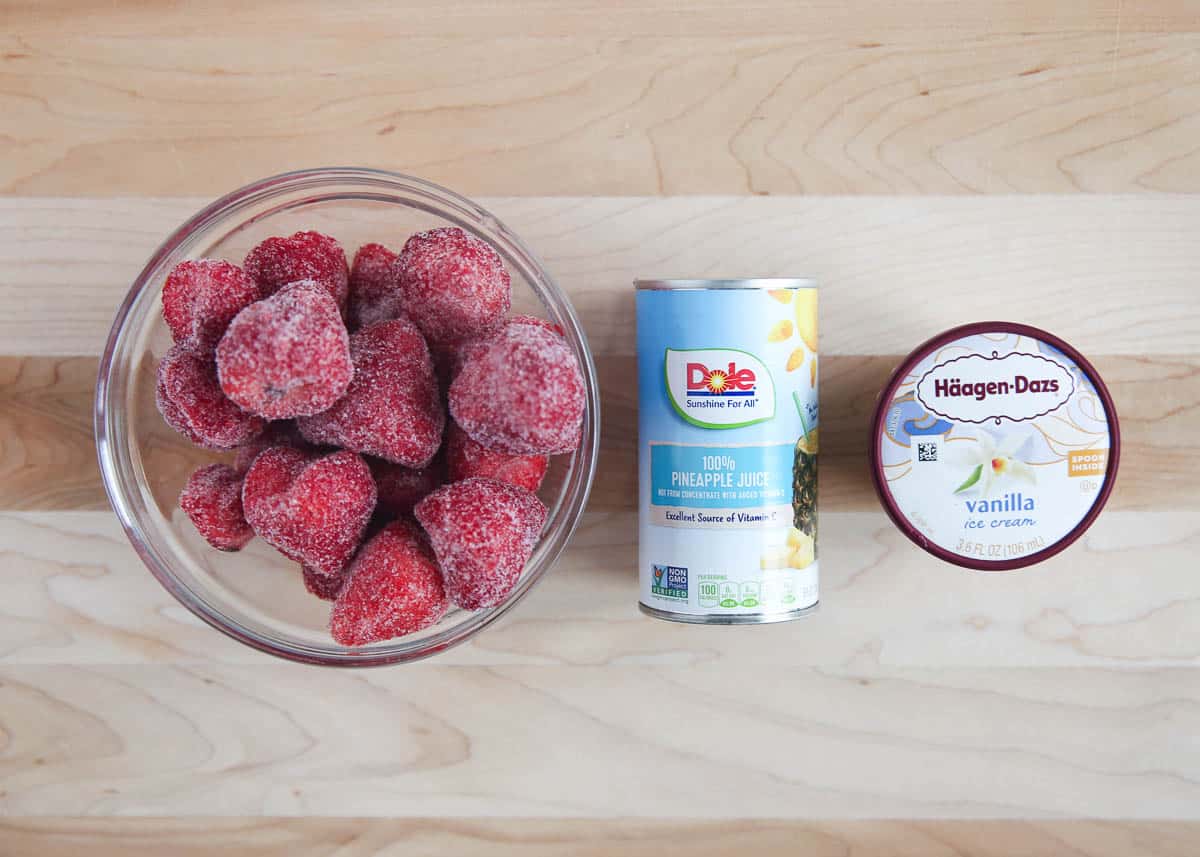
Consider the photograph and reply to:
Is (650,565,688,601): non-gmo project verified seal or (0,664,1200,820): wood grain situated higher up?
(650,565,688,601): non-gmo project verified seal

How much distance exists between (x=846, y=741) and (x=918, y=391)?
0.34m

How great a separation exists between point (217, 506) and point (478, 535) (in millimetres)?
211

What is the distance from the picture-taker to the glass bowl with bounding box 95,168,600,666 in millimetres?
715

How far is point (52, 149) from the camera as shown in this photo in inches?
32.0

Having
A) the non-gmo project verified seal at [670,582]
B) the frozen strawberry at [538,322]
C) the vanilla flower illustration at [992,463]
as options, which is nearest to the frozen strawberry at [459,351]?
the frozen strawberry at [538,322]

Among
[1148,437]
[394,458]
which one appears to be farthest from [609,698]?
[1148,437]

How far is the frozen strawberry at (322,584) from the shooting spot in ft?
2.26

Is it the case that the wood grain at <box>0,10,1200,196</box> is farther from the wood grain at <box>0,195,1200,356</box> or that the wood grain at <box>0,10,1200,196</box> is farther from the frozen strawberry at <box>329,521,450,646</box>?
the frozen strawberry at <box>329,521,450,646</box>

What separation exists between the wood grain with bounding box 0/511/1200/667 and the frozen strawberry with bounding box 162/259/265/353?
0.31m

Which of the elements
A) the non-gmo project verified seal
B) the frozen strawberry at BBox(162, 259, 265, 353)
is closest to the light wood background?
the non-gmo project verified seal

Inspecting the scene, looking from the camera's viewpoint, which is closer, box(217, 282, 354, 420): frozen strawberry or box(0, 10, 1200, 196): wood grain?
box(217, 282, 354, 420): frozen strawberry

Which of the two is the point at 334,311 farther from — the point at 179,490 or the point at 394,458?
the point at 179,490

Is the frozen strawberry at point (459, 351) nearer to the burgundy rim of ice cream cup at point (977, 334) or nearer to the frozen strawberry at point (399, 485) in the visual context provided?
the frozen strawberry at point (399, 485)

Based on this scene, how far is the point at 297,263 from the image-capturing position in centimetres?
67
